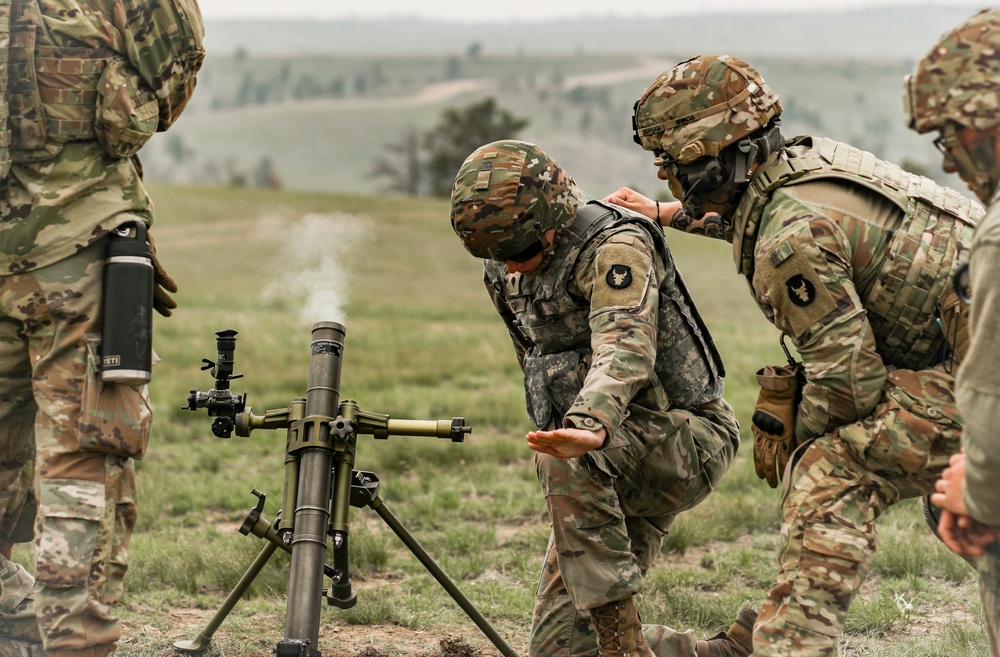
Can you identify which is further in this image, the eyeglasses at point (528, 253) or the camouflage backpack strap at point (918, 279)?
the eyeglasses at point (528, 253)

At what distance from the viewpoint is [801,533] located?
174 inches

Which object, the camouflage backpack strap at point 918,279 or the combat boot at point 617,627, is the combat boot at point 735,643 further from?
the camouflage backpack strap at point 918,279

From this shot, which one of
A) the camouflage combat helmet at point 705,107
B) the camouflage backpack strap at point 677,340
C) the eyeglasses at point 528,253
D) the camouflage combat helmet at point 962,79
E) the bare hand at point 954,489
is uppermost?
the camouflage combat helmet at point 705,107

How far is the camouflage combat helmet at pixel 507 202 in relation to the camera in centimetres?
502

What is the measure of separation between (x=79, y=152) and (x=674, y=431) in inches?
110

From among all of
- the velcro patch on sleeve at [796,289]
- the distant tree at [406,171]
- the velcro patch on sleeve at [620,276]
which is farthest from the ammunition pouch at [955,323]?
the distant tree at [406,171]

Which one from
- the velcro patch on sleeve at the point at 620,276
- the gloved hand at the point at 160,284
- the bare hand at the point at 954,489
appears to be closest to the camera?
the bare hand at the point at 954,489

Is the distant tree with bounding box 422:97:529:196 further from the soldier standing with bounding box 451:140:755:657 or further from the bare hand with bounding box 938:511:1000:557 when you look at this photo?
the bare hand with bounding box 938:511:1000:557

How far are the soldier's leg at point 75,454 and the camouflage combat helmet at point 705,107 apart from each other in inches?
94.0

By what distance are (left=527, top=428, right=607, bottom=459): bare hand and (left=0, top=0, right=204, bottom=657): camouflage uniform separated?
1.76 m

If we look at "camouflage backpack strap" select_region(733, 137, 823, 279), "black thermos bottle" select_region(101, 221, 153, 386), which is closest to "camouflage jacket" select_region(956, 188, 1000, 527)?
"camouflage backpack strap" select_region(733, 137, 823, 279)

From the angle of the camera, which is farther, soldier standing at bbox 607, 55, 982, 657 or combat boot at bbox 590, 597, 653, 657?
combat boot at bbox 590, 597, 653, 657

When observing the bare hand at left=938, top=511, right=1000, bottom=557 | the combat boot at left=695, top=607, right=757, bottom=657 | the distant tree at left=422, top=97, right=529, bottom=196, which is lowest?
the combat boot at left=695, top=607, right=757, bottom=657

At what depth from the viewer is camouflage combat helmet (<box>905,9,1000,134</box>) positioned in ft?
12.7
